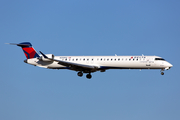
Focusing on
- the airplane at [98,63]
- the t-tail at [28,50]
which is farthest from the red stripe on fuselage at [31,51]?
the airplane at [98,63]

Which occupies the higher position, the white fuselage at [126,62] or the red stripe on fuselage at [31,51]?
the red stripe on fuselage at [31,51]

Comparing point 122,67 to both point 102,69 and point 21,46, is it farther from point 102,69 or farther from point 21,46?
point 21,46

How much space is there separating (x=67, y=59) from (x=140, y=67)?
11854mm

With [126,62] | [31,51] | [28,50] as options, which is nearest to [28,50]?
[28,50]

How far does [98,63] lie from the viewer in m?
45.4

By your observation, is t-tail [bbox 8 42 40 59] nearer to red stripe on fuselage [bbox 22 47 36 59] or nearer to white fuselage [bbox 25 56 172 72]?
red stripe on fuselage [bbox 22 47 36 59]

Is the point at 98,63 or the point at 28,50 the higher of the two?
the point at 28,50

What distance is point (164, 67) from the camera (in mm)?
43969

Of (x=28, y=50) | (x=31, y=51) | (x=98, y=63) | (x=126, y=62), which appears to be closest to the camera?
(x=126, y=62)

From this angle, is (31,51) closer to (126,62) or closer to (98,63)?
(98,63)

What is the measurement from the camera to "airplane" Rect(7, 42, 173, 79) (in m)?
43.9

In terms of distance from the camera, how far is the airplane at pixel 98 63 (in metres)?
43.9

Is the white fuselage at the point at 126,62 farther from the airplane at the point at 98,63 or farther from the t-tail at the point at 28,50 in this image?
the t-tail at the point at 28,50

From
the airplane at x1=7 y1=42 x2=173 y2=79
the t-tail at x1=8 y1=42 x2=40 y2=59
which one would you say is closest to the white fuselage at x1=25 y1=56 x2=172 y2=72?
the airplane at x1=7 y1=42 x2=173 y2=79
